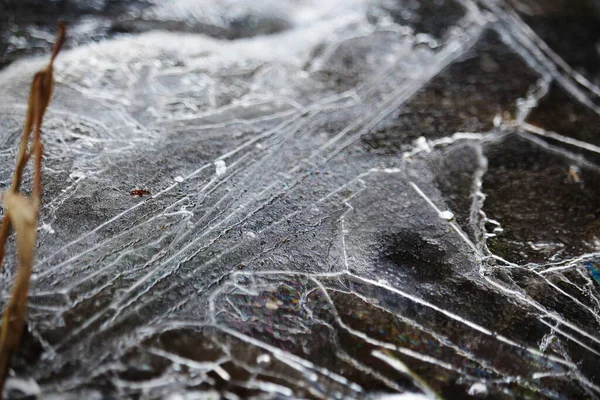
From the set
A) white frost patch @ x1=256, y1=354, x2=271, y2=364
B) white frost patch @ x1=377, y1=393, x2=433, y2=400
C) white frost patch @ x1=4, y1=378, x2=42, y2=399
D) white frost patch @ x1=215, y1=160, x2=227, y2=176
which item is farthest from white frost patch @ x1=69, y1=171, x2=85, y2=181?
white frost patch @ x1=377, y1=393, x2=433, y2=400

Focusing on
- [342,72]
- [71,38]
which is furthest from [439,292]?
[71,38]

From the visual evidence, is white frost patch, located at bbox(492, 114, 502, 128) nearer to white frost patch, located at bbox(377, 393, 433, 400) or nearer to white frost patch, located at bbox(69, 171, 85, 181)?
white frost patch, located at bbox(377, 393, 433, 400)

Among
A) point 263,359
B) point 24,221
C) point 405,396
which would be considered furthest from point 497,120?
point 24,221

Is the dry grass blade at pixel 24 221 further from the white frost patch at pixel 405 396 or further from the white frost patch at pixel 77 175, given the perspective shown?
the white frost patch at pixel 405 396

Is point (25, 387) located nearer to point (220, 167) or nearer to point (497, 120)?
point (220, 167)

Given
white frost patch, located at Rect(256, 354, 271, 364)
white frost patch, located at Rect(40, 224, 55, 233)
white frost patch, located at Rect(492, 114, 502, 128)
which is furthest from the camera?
white frost patch, located at Rect(492, 114, 502, 128)
